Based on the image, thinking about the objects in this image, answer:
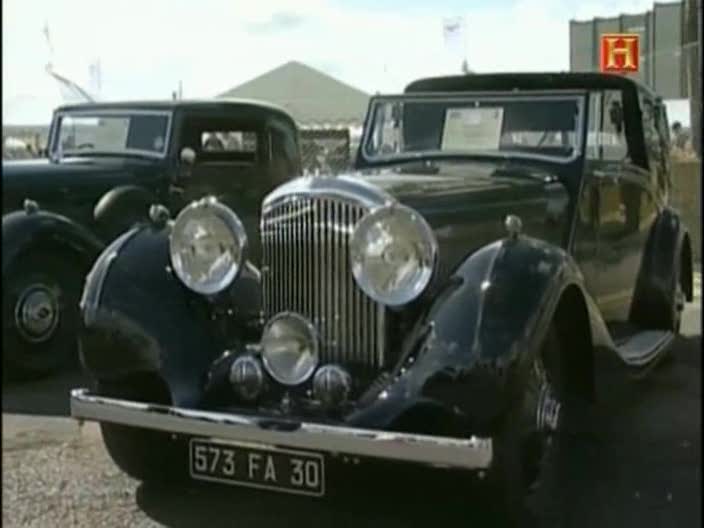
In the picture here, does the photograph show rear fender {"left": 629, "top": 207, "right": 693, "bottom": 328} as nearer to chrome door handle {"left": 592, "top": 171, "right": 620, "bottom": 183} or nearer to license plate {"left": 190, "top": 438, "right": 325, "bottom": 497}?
chrome door handle {"left": 592, "top": 171, "right": 620, "bottom": 183}

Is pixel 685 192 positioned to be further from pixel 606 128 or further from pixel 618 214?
pixel 606 128

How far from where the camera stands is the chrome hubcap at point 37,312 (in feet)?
18.3

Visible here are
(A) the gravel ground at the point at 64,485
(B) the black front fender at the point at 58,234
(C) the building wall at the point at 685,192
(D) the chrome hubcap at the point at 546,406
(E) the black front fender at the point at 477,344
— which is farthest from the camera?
(C) the building wall at the point at 685,192

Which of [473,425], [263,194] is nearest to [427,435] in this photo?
[473,425]

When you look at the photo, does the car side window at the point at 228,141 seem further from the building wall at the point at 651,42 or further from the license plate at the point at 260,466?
the license plate at the point at 260,466

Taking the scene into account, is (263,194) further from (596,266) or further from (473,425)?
(473,425)

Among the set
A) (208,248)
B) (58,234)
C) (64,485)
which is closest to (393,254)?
(208,248)

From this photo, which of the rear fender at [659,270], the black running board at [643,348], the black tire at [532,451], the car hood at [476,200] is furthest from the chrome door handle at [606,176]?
the black tire at [532,451]

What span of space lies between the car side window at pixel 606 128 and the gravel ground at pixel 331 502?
1094 mm

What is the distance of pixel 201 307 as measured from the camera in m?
3.70

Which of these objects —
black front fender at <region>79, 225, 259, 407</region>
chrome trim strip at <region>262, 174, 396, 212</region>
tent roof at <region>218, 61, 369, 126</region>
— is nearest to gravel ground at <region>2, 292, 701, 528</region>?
black front fender at <region>79, 225, 259, 407</region>

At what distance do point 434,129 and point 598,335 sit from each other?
1.52 m

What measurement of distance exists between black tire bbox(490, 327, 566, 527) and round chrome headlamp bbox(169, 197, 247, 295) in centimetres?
112

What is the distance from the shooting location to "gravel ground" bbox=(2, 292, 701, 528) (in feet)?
11.1
